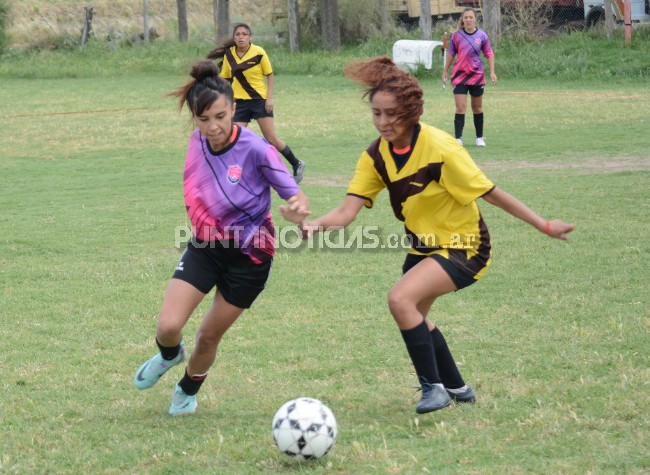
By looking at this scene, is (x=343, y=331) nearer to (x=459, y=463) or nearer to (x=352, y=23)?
(x=459, y=463)

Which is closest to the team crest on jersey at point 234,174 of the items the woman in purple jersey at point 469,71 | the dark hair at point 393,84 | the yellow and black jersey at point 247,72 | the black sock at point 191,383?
the dark hair at point 393,84

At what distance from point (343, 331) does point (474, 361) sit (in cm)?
102

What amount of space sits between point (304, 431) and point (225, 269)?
44.8 inches

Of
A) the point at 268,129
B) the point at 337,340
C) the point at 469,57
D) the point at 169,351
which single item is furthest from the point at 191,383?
the point at 469,57

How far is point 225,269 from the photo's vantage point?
491cm

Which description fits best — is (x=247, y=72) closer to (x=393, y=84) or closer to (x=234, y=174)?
(x=234, y=174)

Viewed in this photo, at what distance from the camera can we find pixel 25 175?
13.6m

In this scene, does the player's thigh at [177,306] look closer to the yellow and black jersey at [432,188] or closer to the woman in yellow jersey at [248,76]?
the yellow and black jersey at [432,188]

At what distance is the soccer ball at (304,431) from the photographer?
406 cm

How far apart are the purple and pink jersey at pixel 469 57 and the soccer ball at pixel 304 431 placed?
1112 cm

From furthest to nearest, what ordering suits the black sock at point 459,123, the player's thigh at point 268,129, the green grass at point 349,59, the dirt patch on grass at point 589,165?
the green grass at point 349,59
the black sock at point 459,123
the player's thigh at point 268,129
the dirt patch on grass at point 589,165

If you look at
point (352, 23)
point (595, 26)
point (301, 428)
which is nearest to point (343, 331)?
point (301, 428)

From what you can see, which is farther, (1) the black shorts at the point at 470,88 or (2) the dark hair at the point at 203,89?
(1) the black shorts at the point at 470,88

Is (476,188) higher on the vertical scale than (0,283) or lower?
higher
